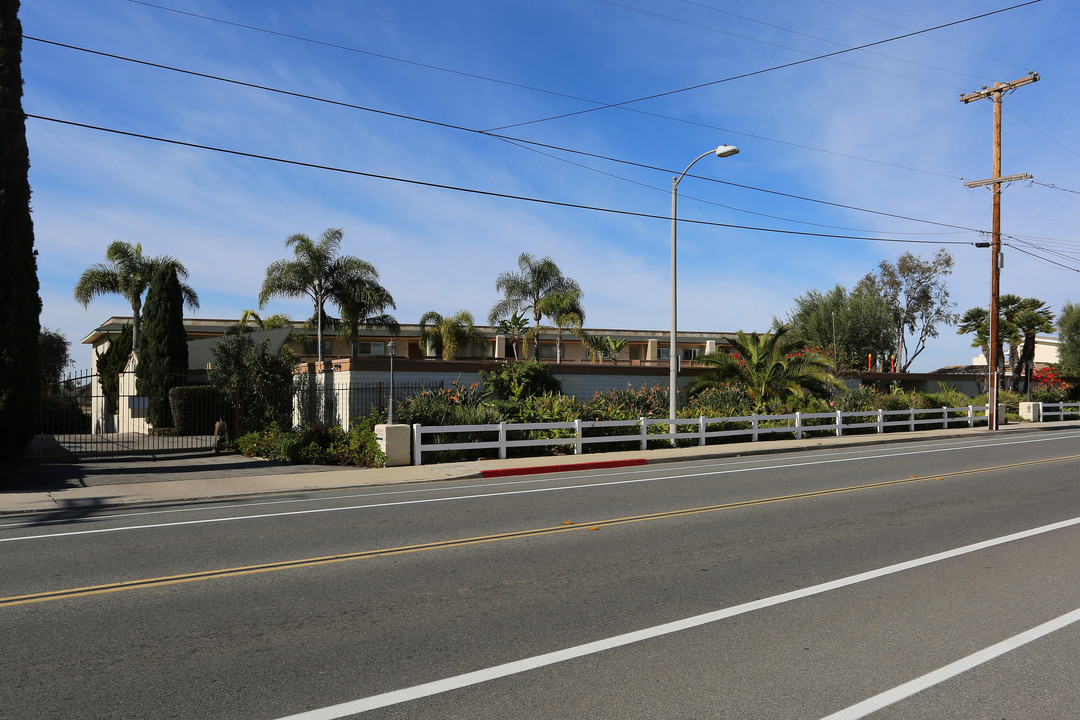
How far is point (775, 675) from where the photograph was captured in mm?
4715

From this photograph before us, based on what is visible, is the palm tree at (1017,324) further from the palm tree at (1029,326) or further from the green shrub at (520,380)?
the green shrub at (520,380)

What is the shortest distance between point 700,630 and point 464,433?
568 inches

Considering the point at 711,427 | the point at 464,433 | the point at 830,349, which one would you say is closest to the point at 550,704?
the point at 464,433

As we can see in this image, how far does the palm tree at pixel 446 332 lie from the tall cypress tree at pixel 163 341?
1903 cm

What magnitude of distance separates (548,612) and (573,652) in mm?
913

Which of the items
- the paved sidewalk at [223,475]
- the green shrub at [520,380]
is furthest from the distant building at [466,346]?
the paved sidewalk at [223,475]

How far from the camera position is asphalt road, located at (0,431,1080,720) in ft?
14.4

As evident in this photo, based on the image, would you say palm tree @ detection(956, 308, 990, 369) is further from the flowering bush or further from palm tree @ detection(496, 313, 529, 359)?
palm tree @ detection(496, 313, 529, 359)

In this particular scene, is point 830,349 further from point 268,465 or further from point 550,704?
point 550,704

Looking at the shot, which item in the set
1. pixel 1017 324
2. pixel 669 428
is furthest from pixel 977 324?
pixel 669 428

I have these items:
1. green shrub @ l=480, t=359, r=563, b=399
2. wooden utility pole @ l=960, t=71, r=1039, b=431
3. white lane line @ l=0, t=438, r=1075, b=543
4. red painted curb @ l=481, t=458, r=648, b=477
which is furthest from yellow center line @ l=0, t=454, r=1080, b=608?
wooden utility pole @ l=960, t=71, r=1039, b=431

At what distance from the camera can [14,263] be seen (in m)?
16.0

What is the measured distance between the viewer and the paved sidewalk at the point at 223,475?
12.9 meters

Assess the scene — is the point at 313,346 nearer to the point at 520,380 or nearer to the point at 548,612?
the point at 520,380
